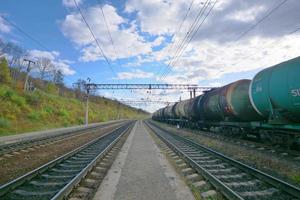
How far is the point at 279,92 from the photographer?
12.1 meters

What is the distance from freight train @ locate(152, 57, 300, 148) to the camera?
37.4 ft

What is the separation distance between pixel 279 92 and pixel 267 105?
130 centimetres

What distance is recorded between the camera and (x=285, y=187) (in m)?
6.16

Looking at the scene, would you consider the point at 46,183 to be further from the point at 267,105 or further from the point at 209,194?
the point at 267,105

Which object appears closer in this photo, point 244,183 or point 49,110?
point 244,183

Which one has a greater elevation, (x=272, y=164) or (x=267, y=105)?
(x=267, y=105)

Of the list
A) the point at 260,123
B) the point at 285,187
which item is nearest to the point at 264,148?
the point at 260,123

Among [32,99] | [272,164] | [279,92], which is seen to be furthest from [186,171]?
[32,99]

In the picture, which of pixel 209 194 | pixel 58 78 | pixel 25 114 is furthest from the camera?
pixel 58 78

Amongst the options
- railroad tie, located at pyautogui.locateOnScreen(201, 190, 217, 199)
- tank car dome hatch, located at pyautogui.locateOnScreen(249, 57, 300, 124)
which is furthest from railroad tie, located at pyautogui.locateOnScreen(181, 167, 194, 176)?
tank car dome hatch, located at pyautogui.locateOnScreen(249, 57, 300, 124)

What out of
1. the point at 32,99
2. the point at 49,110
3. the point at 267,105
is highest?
the point at 32,99

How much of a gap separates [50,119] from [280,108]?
3546cm

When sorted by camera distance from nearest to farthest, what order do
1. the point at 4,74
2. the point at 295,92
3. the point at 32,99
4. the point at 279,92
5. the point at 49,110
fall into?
the point at 295,92 → the point at 279,92 → the point at 32,99 → the point at 49,110 → the point at 4,74

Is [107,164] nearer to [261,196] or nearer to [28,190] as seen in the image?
[28,190]
